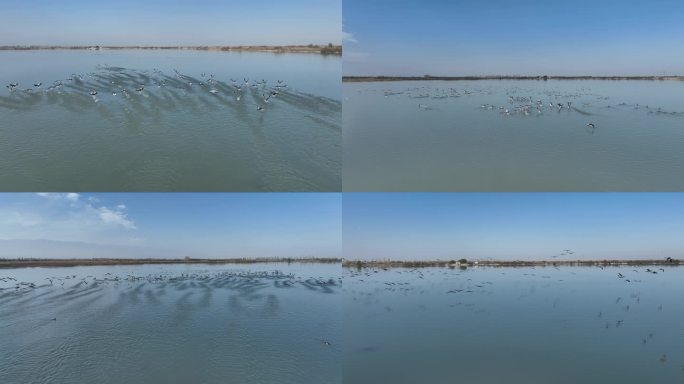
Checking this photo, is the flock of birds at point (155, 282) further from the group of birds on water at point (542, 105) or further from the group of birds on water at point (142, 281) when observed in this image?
the group of birds on water at point (542, 105)

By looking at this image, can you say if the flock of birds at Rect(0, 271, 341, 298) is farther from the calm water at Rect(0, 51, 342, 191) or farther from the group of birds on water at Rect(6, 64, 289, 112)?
the group of birds on water at Rect(6, 64, 289, 112)

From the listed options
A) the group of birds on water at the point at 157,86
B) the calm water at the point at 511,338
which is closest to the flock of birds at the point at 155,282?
A: the calm water at the point at 511,338

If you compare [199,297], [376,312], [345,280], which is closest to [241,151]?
[376,312]

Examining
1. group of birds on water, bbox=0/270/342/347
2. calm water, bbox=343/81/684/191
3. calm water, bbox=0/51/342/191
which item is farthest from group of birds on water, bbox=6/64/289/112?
group of birds on water, bbox=0/270/342/347

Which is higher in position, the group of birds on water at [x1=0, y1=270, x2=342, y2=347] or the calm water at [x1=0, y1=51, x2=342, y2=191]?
the calm water at [x1=0, y1=51, x2=342, y2=191]

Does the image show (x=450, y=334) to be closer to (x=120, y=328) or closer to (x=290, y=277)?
(x=120, y=328)

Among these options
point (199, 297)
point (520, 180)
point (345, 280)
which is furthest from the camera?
point (345, 280)

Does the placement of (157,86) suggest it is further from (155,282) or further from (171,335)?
(155,282)

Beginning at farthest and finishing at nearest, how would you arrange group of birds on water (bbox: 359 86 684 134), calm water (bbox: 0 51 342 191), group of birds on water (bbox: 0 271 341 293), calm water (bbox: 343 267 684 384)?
group of birds on water (bbox: 0 271 341 293), group of birds on water (bbox: 359 86 684 134), calm water (bbox: 0 51 342 191), calm water (bbox: 343 267 684 384)
